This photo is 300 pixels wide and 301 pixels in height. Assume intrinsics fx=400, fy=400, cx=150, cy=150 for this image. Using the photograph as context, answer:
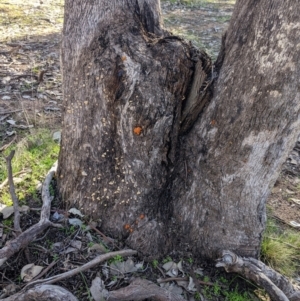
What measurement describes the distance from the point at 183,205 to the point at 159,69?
0.91m

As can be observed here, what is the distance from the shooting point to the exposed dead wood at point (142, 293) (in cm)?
226

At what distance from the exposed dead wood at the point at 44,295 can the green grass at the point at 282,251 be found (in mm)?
1458

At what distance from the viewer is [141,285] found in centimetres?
233

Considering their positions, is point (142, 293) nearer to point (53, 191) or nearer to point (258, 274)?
point (258, 274)

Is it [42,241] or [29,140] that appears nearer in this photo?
[42,241]

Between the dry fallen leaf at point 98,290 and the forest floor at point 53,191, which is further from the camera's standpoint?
the forest floor at point 53,191

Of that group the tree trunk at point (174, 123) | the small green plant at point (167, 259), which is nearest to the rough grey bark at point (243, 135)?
the tree trunk at point (174, 123)

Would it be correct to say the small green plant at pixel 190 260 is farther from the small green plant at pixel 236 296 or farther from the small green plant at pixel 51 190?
the small green plant at pixel 51 190

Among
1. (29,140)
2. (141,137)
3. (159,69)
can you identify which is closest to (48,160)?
(29,140)

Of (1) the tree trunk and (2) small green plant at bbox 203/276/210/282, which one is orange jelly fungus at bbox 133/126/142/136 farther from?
(2) small green plant at bbox 203/276/210/282

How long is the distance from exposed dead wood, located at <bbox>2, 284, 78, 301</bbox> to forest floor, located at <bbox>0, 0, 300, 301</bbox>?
0.18 m

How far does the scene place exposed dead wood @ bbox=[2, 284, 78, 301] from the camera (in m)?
2.11

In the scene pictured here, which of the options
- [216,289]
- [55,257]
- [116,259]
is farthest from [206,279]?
[55,257]

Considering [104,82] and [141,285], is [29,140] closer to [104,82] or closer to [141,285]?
[104,82]
